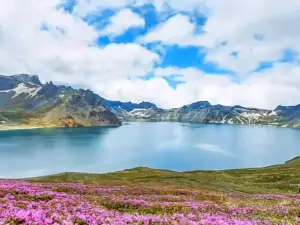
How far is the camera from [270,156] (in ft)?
636

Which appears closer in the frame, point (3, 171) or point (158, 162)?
point (3, 171)

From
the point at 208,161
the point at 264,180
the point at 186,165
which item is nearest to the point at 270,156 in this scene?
the point at 208,161

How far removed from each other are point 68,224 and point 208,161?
6352 inches

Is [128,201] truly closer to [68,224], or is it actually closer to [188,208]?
[188,208]

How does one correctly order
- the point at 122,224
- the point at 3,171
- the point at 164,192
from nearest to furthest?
the point at 122,224 → the point at 164,192 → the point at 3,171

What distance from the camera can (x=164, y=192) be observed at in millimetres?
35062

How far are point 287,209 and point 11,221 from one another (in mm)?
17989

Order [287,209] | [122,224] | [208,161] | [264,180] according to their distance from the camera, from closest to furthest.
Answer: [122,224] → [287,209] → [264,180] → [208,161]

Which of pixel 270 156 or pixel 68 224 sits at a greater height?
pixel 68 224

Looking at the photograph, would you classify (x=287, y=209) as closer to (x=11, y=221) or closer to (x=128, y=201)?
(x=128, y=201)

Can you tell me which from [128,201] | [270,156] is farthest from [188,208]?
[270,156]

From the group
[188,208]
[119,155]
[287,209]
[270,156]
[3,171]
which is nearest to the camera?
[188,208]

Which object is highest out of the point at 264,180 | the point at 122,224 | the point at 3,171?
the point at 122,224

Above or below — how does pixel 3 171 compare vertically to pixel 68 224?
below
